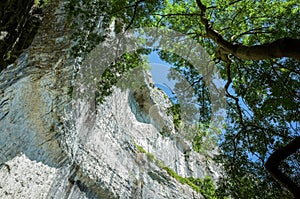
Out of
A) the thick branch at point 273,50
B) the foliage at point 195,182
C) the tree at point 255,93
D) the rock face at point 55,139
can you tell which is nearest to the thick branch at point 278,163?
the thick branch at point 273,50

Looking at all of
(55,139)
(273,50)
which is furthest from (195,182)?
(273,50)

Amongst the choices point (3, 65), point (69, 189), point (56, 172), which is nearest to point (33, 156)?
point (56, 172)

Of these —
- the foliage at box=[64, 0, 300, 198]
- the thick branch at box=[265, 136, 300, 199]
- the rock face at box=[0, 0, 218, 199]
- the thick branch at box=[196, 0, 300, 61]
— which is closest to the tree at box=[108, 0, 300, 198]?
the foliage at box=[64, 0, 300, 198]

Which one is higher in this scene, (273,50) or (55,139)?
(273,50)

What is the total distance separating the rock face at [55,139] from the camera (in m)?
5.38

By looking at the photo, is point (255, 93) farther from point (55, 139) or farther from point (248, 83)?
point (55, 139)

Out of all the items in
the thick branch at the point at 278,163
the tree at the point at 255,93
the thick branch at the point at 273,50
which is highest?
the tree at the point at 255,93

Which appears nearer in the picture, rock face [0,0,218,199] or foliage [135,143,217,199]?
rock face [0,0,218,199]

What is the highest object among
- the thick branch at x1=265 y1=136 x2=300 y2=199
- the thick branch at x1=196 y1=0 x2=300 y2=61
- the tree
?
the tree

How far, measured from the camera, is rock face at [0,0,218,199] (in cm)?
538

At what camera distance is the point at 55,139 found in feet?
19.4

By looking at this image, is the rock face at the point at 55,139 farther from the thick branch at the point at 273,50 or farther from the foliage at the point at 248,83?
the thick branch at the point at 273,50

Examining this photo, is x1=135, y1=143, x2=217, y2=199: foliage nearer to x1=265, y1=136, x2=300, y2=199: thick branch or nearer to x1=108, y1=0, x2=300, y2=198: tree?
x1=108, y1=0, x2=300, y2=198: tree

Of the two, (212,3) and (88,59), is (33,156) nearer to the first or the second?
(88,59)
